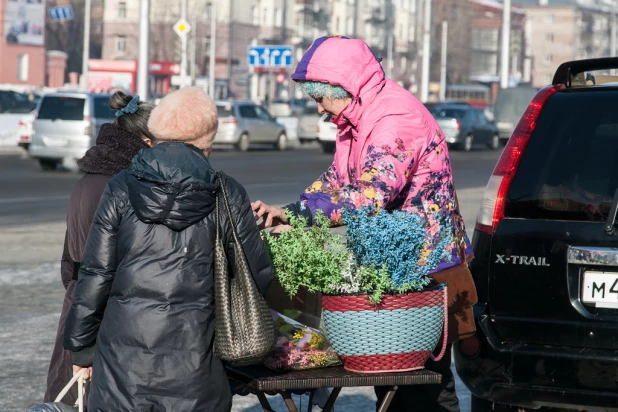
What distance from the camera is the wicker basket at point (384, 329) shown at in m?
3.48

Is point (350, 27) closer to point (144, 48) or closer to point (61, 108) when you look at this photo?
point (144, 48)

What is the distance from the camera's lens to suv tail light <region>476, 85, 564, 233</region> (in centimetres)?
458

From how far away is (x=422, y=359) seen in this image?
3598 millimetres

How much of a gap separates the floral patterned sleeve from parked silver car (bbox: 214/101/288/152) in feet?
101

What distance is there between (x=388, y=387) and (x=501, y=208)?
3.74 feet

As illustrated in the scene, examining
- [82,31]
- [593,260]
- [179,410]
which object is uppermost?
[82,31]

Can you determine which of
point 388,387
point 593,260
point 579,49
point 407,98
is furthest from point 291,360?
point 579,49

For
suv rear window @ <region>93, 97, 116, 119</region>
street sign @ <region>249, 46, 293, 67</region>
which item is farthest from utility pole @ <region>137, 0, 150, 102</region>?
street sign @ <region>249, 46, 293, 67</region>

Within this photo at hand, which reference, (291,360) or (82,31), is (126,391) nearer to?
(291,360)

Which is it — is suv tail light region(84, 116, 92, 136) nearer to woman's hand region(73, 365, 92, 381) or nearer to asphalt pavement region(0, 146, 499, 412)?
asphalt pavement region(0, 146, 499, 412)

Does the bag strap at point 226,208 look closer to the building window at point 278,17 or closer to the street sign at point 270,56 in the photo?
the street sign at point 270,56

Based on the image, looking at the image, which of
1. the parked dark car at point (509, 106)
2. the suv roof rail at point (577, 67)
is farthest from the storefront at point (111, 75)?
the suv roof rail at point (577, 67)

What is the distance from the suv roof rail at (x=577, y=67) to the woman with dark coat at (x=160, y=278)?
173 cm

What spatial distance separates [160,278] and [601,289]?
5.47ft
